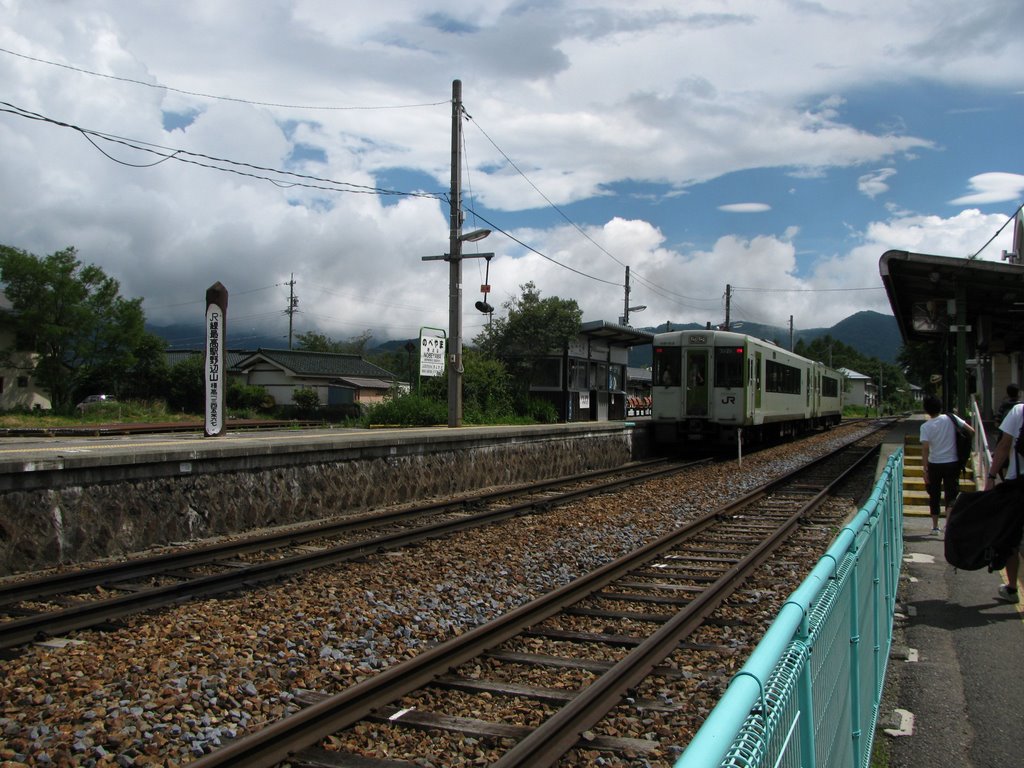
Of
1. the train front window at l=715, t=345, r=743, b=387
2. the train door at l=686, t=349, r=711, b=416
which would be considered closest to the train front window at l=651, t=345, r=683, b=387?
the train door at l=686, t=349, r=711, b=416

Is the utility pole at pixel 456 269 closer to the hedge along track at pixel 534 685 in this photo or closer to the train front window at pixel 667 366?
the train front window at pixel 667 366

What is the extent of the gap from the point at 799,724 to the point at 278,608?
4698 millimetres

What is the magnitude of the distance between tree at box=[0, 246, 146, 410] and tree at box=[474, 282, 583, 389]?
1796 centimetres

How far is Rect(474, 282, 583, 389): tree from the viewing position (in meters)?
27.3

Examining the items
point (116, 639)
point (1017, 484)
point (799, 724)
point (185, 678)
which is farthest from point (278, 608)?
point (1017, 484)

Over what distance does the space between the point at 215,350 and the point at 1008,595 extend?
10.6 meters

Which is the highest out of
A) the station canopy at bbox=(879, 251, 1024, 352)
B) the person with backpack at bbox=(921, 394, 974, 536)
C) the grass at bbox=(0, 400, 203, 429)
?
the station canopy at bbox=(879, 251, 1024, 352)

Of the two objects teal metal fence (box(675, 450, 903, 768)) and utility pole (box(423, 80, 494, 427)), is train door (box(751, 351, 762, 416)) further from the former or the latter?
teal metal fence (box(675, 450, 903, 768))

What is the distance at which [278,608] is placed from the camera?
6000 mm

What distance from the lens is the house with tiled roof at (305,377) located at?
148ft

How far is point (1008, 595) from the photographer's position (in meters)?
6.00

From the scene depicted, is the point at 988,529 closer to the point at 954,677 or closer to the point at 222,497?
the point at 954,677

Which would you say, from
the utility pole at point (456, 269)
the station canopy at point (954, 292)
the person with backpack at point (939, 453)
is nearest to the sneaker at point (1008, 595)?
the person with backpack at point (939, 453)

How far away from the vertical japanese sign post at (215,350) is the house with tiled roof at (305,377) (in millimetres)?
31320
